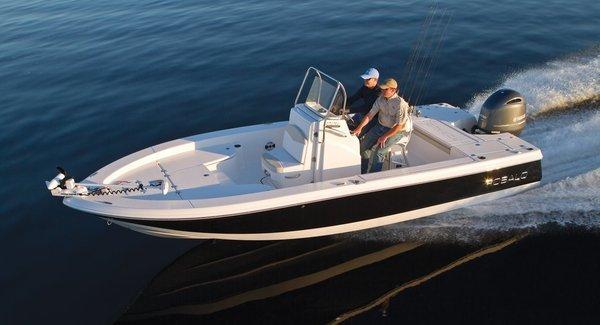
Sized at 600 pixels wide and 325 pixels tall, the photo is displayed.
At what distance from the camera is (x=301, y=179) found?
6.99 meters

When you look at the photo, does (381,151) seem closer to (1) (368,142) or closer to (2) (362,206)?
(1) (368,142)

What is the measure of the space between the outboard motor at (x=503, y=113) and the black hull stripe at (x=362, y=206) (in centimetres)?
81

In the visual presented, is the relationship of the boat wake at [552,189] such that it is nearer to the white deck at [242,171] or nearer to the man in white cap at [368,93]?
the white deck at [242,171]

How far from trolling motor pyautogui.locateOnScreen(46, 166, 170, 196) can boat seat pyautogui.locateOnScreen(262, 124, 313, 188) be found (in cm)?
138

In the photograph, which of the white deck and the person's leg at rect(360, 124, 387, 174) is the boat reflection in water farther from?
the person's leg at rect(360, 124, 387, 174)

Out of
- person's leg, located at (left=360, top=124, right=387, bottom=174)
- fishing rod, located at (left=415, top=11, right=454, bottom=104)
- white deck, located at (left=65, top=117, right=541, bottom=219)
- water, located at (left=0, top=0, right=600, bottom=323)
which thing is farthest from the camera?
fishing rod, located at (left=415, top=11, right=454, bottom=104)

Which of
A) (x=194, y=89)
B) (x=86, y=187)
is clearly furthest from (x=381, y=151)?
(x=194, y=89)

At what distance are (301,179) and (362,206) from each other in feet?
2.88

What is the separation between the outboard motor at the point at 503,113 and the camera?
782cm

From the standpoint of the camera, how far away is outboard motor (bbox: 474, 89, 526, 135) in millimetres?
7824

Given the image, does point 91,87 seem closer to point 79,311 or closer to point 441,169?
point 79,311

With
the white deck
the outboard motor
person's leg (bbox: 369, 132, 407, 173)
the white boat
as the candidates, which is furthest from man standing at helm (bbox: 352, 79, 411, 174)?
the outboard motor

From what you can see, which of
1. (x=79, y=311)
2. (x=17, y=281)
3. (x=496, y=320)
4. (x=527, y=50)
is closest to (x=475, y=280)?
(x=496, y=320)

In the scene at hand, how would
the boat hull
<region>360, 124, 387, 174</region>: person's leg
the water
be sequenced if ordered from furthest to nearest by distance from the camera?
1. <region>360, 124, 387, 174</region>: person's leg
2. the water
3. the boat hull
